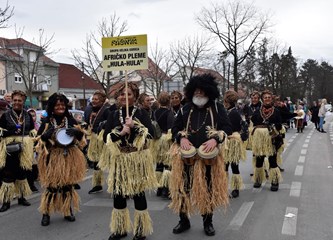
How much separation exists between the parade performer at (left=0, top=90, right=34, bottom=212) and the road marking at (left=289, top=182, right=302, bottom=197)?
15.8 feet

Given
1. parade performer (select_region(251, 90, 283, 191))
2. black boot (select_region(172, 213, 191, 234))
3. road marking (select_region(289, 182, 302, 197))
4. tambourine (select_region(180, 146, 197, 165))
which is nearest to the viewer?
tambourine (select_region(180, 146, 197, 165))

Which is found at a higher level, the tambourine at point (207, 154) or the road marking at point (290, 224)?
the tambourine at point (207, 154)

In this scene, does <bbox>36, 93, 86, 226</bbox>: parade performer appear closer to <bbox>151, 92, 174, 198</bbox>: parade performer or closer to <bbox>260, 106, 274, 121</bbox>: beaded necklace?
<bbox>151, 92, 174, 198</bbox>: parade performer

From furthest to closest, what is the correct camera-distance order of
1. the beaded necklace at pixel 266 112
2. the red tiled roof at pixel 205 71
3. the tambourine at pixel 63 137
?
the beaded necklace at pixel 266 112 → the red tiled roof at pixel 205 71 → the tambourine at pixel 63 137

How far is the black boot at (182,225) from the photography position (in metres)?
5.18

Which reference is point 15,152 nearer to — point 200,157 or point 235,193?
point 200,157

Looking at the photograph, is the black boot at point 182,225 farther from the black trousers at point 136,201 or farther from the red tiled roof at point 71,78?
the red tiled roof at point 71,78

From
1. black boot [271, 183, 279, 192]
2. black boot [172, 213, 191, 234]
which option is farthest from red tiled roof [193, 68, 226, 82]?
black boot [271, 183, 279, 192]

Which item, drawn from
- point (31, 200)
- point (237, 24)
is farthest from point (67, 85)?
point (31, 200)

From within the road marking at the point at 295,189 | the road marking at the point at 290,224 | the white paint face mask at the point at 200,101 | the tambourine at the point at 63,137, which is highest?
the white paint face mask at the point at 200,101

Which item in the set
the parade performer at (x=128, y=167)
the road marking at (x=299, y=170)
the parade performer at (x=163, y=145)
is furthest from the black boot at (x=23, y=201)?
the road marking at (x=299, y=170)

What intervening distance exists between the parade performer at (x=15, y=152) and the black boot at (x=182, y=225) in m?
2.95

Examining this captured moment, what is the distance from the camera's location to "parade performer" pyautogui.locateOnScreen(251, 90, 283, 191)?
763cm

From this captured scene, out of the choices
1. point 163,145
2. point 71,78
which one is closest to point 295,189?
point 163,145
